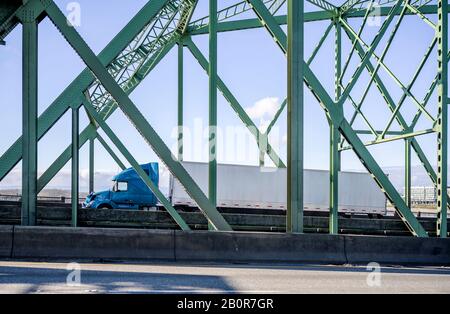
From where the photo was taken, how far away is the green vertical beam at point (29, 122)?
9203 millimetres

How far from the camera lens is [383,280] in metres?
8.27

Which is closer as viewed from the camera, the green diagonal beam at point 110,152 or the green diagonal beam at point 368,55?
the green diagonal beam at point 368,55

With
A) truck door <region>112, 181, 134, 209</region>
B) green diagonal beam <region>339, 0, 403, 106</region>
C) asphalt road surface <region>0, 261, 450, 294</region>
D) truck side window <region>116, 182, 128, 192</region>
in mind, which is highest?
green diagonal beam <region>339, 0, 403, 106</region>

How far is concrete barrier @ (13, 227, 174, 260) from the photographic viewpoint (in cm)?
917

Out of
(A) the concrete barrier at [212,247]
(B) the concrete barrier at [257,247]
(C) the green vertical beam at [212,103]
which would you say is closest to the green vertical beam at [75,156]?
(A) the concrete barrier at [212,247]

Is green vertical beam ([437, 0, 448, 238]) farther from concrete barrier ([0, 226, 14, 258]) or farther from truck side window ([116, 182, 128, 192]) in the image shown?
truck side window ([116, 182, 128, 192])

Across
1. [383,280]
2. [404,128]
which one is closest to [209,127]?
[383,280]

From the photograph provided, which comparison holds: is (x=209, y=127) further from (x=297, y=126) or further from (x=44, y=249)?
(x=44, y=249)

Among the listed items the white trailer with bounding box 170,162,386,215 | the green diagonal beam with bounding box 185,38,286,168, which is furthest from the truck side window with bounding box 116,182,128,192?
the green diagonal beam with bounding box 185,38,286,168

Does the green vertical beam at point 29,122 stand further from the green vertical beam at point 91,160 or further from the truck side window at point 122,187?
the truck side window at point 122,187

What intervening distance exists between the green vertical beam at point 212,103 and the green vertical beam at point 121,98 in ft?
5.45

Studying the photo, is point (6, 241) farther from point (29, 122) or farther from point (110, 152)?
point (110, 152)

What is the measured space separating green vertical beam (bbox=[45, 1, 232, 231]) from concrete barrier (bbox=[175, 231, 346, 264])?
0.91 metres

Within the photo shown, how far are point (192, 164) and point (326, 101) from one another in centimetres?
1620
